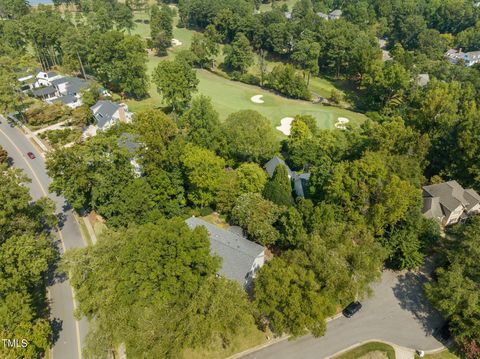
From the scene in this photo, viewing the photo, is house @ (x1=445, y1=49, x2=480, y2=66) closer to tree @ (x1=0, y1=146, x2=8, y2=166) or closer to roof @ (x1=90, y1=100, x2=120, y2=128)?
roof @ (x1=90, y1=100, x2=120, y2=128)

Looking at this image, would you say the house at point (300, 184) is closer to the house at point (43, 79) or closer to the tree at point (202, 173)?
the tree at point (202, 173)

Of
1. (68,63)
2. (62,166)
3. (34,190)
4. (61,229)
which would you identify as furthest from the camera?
(68,63)

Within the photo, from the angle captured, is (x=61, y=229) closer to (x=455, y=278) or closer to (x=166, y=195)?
(x=166, y=195)

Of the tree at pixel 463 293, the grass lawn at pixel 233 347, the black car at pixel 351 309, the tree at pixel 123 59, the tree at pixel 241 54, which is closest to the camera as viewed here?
the tree at pixel 463 293

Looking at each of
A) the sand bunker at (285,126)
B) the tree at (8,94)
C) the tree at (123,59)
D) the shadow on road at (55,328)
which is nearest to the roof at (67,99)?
the tree at (8,94)

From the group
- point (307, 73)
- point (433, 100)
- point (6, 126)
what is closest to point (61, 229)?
point (6, 126)

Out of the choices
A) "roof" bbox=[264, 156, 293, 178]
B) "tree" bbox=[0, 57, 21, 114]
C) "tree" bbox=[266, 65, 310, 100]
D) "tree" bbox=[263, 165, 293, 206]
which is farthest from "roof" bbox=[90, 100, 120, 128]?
"tree" bbox=[266, 65, 310, 100]

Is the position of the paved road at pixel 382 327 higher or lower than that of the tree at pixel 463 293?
lower
